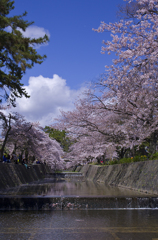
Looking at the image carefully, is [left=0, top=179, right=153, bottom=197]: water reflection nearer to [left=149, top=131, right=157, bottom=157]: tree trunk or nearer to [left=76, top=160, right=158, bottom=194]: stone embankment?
[left=76, top=160, right=158, bottom=194]: stone embankment

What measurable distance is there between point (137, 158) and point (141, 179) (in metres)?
3.24

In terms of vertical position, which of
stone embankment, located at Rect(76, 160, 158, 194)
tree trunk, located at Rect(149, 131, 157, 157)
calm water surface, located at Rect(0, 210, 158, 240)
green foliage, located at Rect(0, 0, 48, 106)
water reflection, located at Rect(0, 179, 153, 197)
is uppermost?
green foliage, located at Rect(0, 0, 48, 106)

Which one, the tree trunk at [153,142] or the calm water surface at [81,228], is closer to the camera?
the calm water surface at [81,228]

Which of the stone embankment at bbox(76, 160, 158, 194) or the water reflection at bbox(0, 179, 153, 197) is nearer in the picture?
the water reflection at bbox(0, 179, 153, 197)

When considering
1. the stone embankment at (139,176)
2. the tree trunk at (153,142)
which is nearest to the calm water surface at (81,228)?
the stone embankment at (139,176)

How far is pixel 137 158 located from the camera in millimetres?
17688

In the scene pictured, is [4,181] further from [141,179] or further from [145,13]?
[145,13]

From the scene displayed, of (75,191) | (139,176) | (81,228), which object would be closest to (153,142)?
(139,176)

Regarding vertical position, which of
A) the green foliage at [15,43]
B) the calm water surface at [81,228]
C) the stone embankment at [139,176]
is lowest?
the calm water surface at [81,228]

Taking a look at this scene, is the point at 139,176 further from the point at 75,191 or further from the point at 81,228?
the point at 81,228

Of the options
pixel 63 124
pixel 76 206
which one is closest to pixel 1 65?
pixel 63 124

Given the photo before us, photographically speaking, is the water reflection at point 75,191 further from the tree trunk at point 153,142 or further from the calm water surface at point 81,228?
the calm water surface at point 81,228

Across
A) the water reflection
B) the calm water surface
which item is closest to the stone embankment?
the water reflection

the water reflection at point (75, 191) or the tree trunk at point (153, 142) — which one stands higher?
the tree trunk at point (153, 142)
